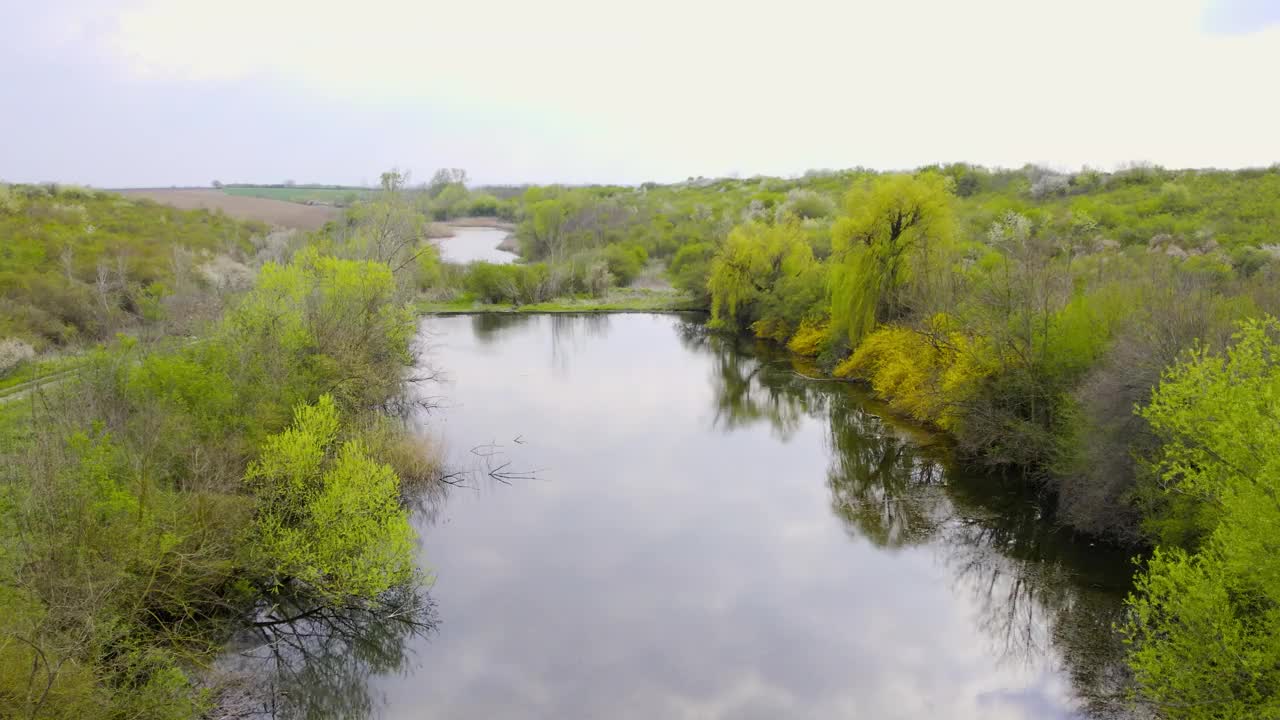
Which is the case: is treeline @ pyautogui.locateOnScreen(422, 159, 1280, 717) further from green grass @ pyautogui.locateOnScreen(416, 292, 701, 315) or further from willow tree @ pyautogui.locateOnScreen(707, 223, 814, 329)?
green grass @ pyautogui.locateOnScreen(416, 292, 701, 315)

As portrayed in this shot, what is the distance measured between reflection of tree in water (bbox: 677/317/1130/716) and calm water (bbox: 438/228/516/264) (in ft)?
144

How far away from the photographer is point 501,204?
114438mm

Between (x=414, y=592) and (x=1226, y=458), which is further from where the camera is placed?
(x=414, y=592)

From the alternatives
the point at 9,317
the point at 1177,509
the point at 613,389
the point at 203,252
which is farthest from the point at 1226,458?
the point at 203,252

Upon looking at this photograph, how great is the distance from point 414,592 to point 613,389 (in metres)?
17.6

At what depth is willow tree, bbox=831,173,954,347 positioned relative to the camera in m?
29.8

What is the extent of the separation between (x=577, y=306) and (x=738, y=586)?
137 feet

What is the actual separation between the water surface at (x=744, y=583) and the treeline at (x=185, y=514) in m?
2.25

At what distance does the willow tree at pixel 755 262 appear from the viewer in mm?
42188

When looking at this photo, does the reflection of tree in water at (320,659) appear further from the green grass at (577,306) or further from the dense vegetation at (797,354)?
the green grass at (577,306)

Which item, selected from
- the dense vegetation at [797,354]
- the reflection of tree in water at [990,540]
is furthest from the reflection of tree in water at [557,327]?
the reflection of tree in water at [990,540]

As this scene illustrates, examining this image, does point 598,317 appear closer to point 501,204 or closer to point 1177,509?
point 1177,509

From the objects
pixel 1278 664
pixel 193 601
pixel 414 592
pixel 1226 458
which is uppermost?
pixel 1226 458

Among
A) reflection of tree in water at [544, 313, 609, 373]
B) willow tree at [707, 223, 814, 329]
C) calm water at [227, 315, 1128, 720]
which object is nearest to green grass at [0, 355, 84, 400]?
calm water at [227, 315, 1128, 720]
